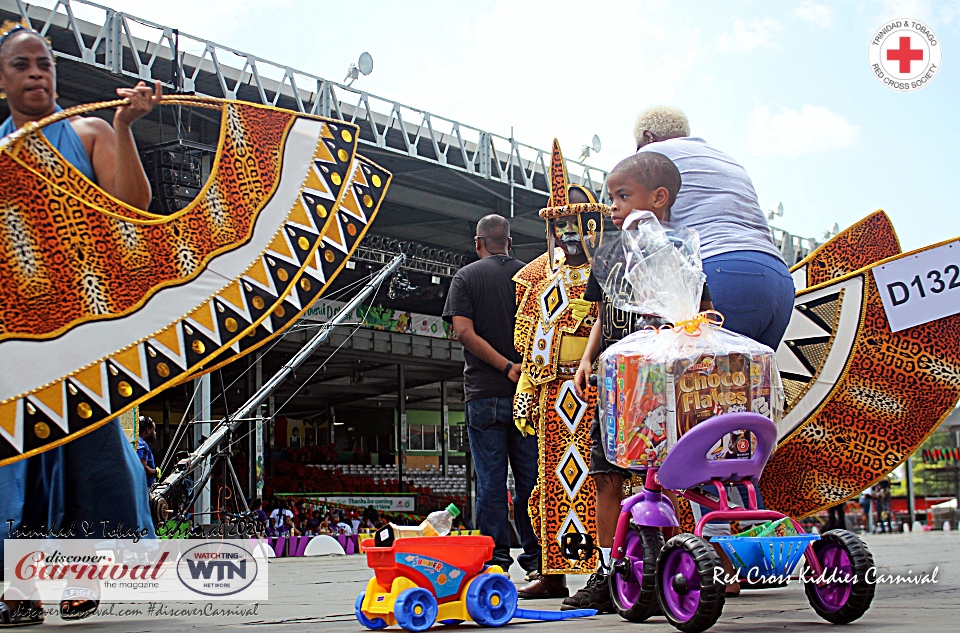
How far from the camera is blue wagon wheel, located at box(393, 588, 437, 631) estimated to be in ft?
9.46

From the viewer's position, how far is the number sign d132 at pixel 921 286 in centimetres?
417

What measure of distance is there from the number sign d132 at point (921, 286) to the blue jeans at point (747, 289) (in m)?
1.11

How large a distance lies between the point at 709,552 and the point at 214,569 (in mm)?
1481

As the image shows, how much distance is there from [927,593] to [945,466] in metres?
40.4

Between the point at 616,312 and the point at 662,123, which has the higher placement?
the point at 662,123

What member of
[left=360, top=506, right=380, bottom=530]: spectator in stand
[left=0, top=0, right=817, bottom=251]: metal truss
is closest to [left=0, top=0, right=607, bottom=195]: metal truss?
[left=0, top=0, right=817, bottom=251]: metal truss

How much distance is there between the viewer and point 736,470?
276cm

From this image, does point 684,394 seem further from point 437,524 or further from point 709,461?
point 437,524

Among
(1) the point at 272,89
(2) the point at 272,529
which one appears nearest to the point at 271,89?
(1) the point at 272,89

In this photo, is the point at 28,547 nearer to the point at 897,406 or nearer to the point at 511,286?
the point at 511,286

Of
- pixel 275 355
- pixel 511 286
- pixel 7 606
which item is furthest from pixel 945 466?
pixel 7 606

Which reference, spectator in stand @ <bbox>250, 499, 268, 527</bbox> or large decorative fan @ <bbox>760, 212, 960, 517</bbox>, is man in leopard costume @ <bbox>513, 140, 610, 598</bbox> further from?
spectator in stand @ <bbox>250, 499, 268, 527</bbox>

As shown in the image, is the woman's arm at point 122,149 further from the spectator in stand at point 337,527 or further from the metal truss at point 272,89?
the spectator in stand at point 337,527

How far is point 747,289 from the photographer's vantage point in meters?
3.24
